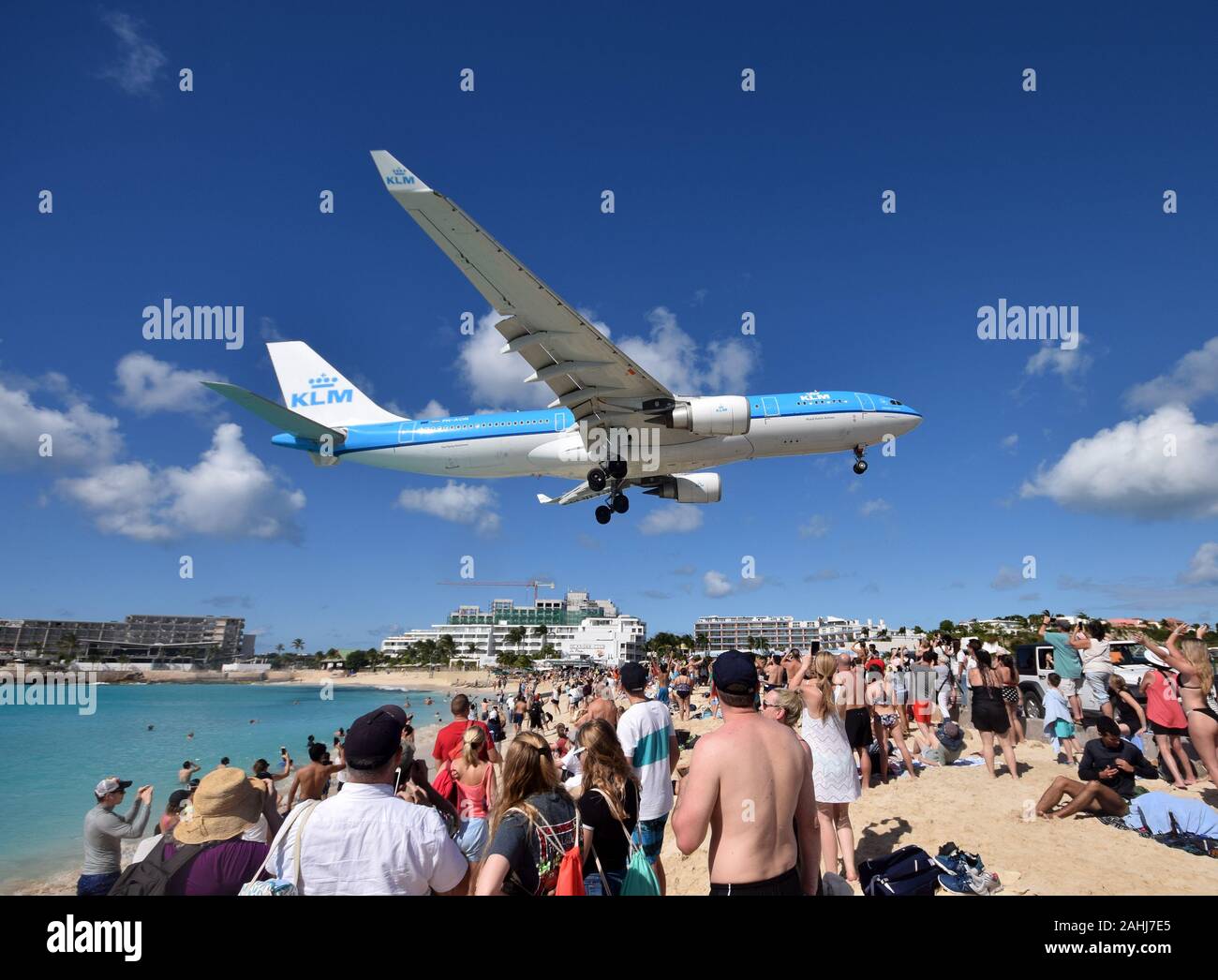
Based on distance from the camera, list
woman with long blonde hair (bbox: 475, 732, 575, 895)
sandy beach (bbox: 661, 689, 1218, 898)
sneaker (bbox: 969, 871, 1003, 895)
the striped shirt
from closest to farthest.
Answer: woman with long blonde hair (bbox: 475, 732, 575, 895), the striped shirt, sneaker (bbox: 969, 871, 1003, 895), sandy beach (bbox: 661, 689, 1218, 898)

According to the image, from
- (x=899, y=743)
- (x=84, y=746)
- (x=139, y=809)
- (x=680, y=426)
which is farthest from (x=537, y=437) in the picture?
(x=84, y=746)

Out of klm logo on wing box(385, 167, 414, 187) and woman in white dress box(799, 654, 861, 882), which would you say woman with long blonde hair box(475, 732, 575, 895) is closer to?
woman in white dress box(799, 654, 861, 882)

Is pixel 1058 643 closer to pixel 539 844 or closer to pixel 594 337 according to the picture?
pixel 594 337

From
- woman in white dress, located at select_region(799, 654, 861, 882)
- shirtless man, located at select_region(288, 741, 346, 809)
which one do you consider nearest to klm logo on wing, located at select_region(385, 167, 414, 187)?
shirtless man, located at select_region(288, 741, 346, 809)

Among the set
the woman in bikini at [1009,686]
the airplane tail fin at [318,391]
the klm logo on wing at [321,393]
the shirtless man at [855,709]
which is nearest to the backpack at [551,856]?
the shirtless man at [855,709]

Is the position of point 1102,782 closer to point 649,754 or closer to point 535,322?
point 649,754

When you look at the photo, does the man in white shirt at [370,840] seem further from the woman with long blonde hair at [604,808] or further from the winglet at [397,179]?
the winglet at [397,179]
